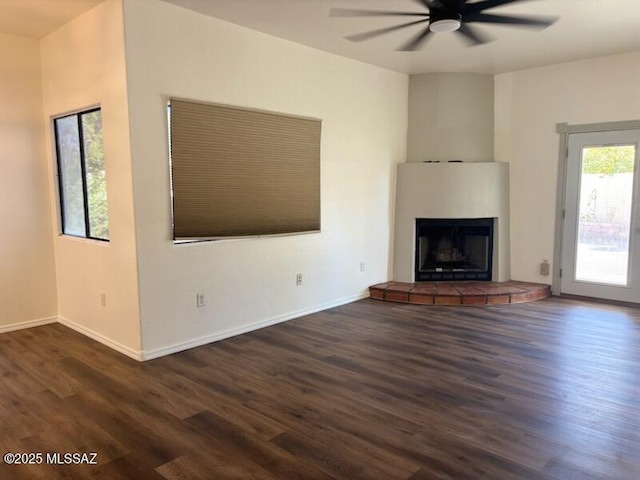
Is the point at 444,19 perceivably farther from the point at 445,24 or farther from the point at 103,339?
the point at 103,339

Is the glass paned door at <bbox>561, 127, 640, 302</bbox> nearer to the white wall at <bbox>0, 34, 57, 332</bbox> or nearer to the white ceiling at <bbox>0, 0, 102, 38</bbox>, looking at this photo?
the white ceiling at <bbox>0, 0, 102, 38</bbox>

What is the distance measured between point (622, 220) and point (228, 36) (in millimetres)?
4679

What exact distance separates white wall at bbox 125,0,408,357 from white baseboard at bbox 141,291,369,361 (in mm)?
15

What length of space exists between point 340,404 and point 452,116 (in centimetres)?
425

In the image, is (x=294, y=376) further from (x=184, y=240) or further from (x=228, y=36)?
(x=228, y=36)

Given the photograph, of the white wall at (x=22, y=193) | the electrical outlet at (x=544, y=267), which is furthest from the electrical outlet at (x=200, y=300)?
the electrical outlet at (x=544, y=267)

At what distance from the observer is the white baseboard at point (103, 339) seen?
3.70 meters

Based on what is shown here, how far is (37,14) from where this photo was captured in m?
3.78

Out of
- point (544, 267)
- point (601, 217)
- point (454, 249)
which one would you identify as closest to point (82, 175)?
point (454, 249)

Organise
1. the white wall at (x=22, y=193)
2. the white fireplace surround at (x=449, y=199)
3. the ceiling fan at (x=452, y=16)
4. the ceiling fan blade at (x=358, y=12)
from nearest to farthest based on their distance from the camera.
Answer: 1. the ceiling fan at (x=452, y=16)
2. the ceiling fan blade at (x=358, y=12)
3. the white wall at (x=22, y=193)
4. the white fireplace surround at (x=449, y=199)

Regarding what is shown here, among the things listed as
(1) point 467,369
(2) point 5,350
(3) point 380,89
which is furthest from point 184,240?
(3) point 380,89

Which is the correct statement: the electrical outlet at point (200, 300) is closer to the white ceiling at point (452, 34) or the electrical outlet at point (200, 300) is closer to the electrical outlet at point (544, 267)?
the white ceiling at point (452, 34)

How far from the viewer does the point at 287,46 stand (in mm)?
4508

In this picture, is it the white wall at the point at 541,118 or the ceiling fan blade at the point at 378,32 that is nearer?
the ceiling fan blade at the point at 378,32
